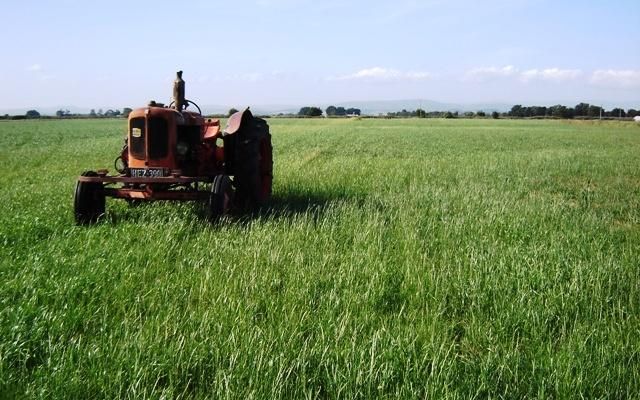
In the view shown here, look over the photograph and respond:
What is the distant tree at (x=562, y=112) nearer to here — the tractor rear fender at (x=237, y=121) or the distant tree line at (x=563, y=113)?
the distant tree line at (x=563, y=113)

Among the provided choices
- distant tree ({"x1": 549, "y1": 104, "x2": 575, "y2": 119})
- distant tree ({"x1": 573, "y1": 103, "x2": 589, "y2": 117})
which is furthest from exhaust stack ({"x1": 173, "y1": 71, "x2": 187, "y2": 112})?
distant tree ({"x1": 573, "y1": 103, "x2": 589, "y2": 117})

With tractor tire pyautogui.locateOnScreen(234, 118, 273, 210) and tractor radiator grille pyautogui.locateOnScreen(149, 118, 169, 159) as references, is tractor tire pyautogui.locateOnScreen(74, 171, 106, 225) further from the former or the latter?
tractor tire pyautogui.locateOnScreen(234, 118, 273, 210)

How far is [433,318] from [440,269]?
105 cm

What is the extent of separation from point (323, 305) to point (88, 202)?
13.2 feet

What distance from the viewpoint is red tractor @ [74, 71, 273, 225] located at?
618 cm

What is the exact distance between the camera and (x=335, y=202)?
7660mm

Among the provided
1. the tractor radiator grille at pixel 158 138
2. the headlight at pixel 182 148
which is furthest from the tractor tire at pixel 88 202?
the headlight at pixel 182 148

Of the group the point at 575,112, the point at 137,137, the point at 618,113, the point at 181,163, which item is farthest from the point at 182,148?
the point at 618,113

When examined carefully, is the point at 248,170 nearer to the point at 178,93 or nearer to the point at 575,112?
the point at 178,93

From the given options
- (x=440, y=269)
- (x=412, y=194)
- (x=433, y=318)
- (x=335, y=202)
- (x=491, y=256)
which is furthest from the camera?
(x=412, y=194)

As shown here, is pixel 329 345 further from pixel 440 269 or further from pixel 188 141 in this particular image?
pixel 188 141

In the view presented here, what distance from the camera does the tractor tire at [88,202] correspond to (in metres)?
6.16

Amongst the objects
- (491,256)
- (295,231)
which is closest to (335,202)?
(295,231)

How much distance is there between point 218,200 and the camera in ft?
19.5
